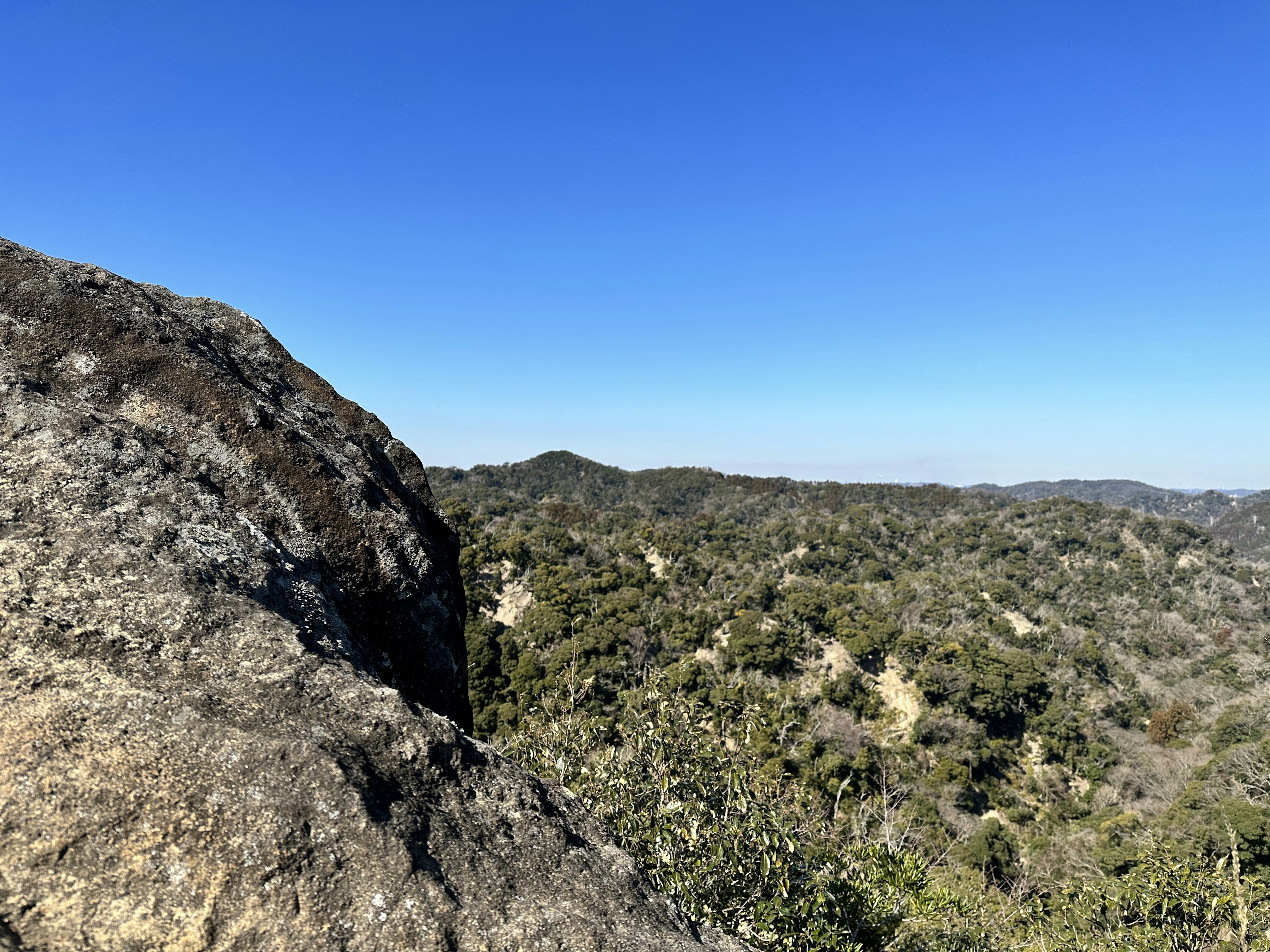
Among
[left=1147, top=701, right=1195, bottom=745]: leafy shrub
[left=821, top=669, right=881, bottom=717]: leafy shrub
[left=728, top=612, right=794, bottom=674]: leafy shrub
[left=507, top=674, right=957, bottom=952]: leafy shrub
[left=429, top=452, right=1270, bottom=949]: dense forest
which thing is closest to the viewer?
[left=507, top=674, right=957, bottom=952]: leafy shrub

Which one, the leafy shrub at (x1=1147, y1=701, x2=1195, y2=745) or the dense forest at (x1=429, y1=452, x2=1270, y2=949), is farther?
the leafy shrub at (x1=1147, y1=701, x2=1195, y2=745)

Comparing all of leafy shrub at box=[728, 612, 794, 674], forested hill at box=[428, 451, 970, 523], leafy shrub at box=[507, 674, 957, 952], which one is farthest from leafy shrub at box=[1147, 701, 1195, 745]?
forested hill at box=[428, 451, 970, 523]

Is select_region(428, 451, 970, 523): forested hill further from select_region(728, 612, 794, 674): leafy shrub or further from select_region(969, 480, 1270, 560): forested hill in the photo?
select_region(728, 612, 794, 674): leafy shrub

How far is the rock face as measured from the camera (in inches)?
92.9

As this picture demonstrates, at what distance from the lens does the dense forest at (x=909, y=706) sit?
20.1 ft

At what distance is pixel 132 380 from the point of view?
5035 mm

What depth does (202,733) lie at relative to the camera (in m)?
2.78

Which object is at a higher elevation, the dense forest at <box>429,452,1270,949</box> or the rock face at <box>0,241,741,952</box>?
the rock face at <box>0,241,741,952</box>

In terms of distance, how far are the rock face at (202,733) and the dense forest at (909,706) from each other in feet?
6.82

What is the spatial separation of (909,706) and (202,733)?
34.7 metres

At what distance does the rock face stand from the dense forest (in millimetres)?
2080

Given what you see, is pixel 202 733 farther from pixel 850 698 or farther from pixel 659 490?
pixel 659 490

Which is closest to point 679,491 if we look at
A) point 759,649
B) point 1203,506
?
point 759,649

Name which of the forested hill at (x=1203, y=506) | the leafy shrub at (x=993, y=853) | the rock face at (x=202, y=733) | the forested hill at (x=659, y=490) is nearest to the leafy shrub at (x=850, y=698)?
the leafy shrub at (x=993, y=853)
